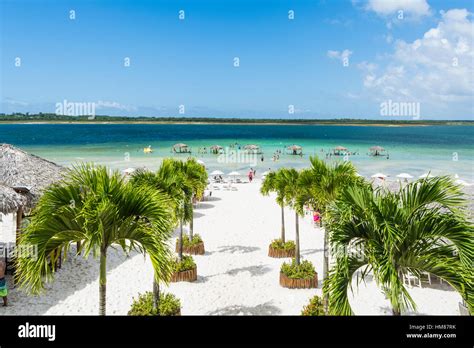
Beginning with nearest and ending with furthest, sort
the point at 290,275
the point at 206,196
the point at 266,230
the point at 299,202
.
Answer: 1. the point at 299,202
2. the point at 290,275
3. the point at 266,230
4. the point at 206,196

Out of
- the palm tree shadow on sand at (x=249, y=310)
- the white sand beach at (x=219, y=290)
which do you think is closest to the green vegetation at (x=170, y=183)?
the white sand beach at (x=219, y=290)

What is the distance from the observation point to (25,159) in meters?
13.3

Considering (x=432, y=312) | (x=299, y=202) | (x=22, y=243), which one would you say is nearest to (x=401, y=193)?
(x=299, y=202)

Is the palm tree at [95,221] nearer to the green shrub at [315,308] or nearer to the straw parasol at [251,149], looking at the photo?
the green shrub at [315,308]

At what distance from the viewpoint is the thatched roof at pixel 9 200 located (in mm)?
9930

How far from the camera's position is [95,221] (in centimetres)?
479

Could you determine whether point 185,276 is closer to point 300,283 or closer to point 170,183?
point 300,283

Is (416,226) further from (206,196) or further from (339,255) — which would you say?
(206,196)

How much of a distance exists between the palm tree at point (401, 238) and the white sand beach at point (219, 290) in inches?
142

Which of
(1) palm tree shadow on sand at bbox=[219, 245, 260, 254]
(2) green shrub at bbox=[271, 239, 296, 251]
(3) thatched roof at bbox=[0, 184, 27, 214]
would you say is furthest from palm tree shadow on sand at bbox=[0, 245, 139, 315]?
(2) green shrub at bbox=[271, 239, 296, 251]

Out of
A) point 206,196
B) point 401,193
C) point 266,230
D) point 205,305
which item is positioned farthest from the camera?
point 206,196

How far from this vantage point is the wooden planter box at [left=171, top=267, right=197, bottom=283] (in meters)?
11.4

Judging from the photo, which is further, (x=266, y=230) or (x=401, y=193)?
(x=266, y=230)
